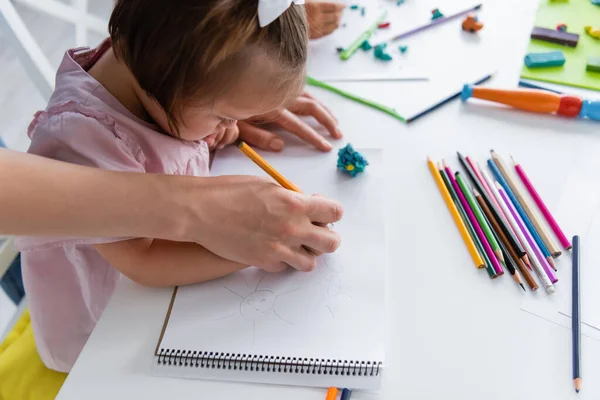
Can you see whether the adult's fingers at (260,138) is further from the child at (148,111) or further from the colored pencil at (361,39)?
the colored pencil at (361,39)

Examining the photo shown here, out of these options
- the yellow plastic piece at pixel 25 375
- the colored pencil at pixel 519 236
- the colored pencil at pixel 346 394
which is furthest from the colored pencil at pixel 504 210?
the yellow plastic piece at pixel 25 375

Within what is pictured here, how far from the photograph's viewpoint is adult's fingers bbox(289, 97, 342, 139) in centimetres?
74

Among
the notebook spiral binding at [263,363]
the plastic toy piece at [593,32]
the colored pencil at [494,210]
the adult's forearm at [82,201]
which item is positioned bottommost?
the notebook spiral binding at [263,363]

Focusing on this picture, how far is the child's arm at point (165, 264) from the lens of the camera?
56cm

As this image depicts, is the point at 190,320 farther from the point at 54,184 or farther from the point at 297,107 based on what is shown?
the point at 297,107

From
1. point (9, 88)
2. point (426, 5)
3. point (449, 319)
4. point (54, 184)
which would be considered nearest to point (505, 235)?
point (449, 319)

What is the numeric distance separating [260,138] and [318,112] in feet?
0.29

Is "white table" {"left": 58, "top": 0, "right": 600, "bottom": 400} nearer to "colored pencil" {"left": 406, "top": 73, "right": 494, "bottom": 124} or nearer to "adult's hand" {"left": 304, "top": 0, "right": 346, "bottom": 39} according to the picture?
"colored pencil" {"left": 406, "top": 73, "right": 494, "bottom": 124}

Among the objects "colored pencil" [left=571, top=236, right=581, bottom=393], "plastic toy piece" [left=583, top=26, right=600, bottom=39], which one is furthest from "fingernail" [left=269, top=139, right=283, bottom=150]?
"plastic toy piece" [left=583, top=26, right=600, bottom=39]

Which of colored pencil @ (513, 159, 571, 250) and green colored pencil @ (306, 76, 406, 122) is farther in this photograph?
green colored pencil @ (306, 76, 406, 122)

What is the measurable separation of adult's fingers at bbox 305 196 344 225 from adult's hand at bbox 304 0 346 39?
417 mm

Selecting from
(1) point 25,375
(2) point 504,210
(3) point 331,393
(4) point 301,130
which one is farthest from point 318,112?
(1) point 25,375

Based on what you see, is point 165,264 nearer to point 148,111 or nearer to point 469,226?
point 148,111

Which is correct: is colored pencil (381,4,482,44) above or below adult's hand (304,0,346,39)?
below
